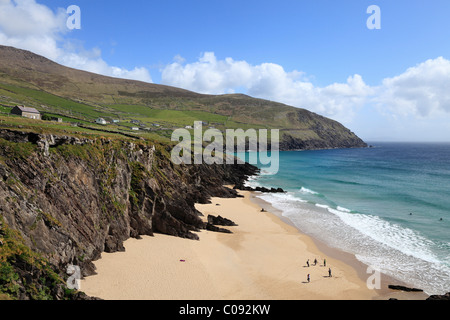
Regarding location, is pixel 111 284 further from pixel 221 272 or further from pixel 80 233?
pixel 221 272

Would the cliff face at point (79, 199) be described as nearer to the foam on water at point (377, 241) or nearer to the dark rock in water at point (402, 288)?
the foam on water at point (377, 241)

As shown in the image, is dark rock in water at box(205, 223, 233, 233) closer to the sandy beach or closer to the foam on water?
the sandy beach

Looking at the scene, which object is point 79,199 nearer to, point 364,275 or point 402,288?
point 364,275

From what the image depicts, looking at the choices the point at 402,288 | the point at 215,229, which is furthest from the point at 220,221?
the point at 402,288

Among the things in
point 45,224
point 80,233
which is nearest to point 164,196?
point 80,233

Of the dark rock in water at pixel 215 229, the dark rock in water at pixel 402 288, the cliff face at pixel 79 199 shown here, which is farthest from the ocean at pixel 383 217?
the cliff face at pixel 79 199
